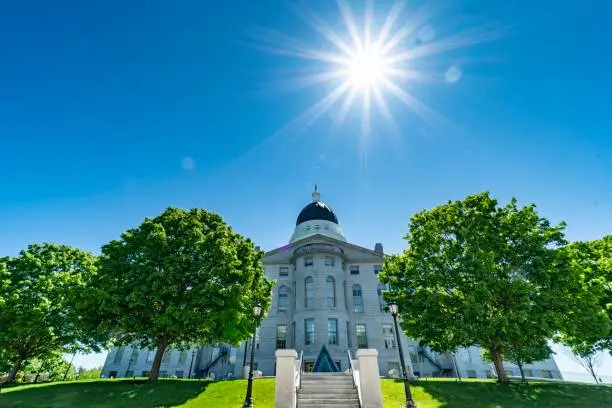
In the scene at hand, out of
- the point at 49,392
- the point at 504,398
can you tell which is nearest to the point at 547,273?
the point at 504,398

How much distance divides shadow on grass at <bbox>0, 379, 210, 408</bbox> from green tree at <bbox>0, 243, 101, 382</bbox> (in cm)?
422

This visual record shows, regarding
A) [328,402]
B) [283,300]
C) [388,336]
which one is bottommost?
[328,402]

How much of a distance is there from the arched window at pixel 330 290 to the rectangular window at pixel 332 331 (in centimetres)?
184

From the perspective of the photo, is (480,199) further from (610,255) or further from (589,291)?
(610,255)

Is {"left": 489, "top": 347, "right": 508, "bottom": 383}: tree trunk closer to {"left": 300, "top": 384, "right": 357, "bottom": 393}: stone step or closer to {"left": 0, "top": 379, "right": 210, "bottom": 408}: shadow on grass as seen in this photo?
{"left": 300, "top": 384, "right": 357, "bottom": 393}: stone step

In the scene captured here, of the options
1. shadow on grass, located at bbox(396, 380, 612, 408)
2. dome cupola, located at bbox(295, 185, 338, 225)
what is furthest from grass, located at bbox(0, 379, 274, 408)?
dome cupola, located at bbox(295, 185, 338, 225)

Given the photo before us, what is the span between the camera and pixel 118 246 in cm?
2289

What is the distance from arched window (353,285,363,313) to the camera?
1485 inches

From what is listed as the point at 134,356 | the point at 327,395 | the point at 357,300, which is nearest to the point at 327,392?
the point at 327,395

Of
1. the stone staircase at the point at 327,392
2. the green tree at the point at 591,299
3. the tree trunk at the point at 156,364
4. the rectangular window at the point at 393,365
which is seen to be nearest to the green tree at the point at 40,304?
the tree trunk at the point at 156,364

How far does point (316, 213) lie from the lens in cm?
5034

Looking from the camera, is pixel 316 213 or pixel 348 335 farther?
pixel 316 213

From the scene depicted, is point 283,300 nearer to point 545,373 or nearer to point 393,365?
point 393,365

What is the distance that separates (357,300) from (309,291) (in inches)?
249
